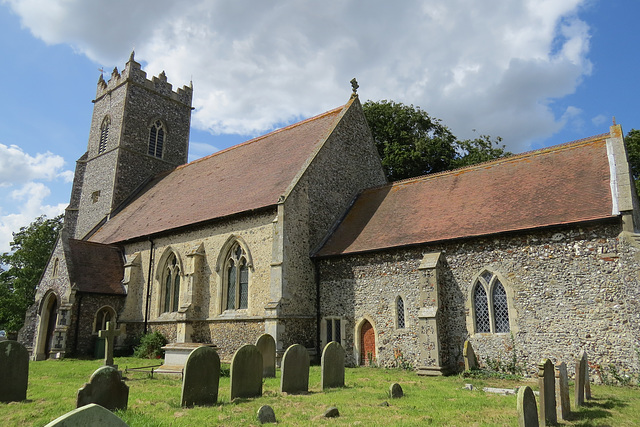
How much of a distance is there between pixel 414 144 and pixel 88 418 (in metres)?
28.8

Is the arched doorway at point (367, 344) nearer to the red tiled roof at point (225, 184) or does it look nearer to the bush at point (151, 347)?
the red tiled roof at point (225, 184)

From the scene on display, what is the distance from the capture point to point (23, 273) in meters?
36.0

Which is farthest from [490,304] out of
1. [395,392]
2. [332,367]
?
[332,367]

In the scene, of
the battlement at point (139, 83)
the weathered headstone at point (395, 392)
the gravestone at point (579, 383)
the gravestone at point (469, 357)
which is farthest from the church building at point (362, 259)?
the battlement at point (139, 83)

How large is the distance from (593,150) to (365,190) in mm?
8828

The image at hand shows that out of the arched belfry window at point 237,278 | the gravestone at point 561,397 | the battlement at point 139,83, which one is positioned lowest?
the gravestone at point 561,397

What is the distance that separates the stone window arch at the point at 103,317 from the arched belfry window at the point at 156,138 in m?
13.6

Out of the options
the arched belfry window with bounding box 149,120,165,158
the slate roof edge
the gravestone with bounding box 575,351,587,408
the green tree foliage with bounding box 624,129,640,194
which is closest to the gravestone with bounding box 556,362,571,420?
the gravestone with bounding box 575,351,587,408

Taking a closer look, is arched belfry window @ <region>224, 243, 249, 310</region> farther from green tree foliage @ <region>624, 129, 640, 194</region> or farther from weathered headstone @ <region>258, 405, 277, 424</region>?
green tree foliage @ <region>624, 129, 640, 194</region>

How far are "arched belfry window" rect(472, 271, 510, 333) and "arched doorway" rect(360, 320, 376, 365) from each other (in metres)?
3.54

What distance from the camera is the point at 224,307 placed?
17.7 meters

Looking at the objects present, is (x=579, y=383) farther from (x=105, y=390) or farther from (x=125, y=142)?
(x=125, y=142)

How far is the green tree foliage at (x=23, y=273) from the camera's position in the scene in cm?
3481

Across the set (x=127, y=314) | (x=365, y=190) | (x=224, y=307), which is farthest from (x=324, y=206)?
(x=127, y=314)
